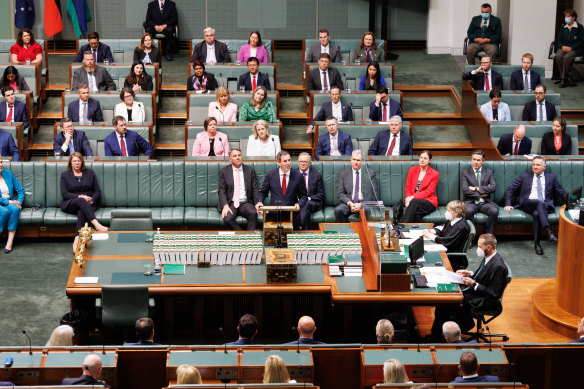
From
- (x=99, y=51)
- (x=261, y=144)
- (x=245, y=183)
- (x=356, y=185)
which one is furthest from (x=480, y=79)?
(x=99, y=51)

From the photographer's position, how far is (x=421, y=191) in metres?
11.2

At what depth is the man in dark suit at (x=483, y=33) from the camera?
14.8m

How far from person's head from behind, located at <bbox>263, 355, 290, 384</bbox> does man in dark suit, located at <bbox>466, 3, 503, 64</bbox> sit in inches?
371

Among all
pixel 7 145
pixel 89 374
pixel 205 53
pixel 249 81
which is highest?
pixel 205 53

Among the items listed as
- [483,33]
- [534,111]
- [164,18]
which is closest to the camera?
[534,111]

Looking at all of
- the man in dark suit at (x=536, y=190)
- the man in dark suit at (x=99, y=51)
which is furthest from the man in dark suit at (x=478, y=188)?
the man in dark suit at (x=99, y=51)

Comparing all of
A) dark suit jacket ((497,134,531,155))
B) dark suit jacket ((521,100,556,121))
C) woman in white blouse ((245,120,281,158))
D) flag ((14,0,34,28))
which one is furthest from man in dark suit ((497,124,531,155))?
flag ((14,0,34,28))

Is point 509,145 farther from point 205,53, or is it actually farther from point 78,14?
point 78,14

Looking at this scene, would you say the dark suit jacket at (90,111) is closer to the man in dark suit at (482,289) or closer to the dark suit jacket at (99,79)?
the dark suit jacket at (99,79)

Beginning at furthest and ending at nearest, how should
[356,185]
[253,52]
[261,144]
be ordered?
[253,52]
[261,144]
[356,185]

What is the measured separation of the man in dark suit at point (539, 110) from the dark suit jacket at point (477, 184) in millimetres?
2040

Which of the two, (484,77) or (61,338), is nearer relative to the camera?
(61,338)

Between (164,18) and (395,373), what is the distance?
10.7 metres

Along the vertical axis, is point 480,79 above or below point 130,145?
above
